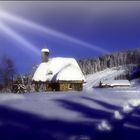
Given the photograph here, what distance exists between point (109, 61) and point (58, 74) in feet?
346

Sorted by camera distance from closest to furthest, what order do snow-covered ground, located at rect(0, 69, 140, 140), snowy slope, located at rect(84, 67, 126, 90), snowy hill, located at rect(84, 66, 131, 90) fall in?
snow-covered ground, located at rect(0, 69, 140, 140) < snowy hill, located at rect(84, 66, 131, 90) < snowy slope, located at rect(84, 67, 126, 90)

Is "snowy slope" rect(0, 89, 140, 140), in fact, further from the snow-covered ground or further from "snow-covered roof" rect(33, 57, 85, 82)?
"snow-covered roof" rect(33, 57, 85, 82)

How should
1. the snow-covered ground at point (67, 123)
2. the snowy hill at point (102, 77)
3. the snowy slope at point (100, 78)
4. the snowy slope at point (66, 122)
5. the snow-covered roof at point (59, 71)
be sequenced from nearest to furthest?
the snow-covered ground at point (67, 123) → the snowy slope at point (66, 122) → the snow-covered roof at point (59, 71) → the snowy hill at point (102, 77) → the snowy slope at point (100, 78)

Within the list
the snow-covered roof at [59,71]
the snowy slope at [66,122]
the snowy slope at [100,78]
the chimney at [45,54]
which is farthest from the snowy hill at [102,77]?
the snowy slope at [66,122]

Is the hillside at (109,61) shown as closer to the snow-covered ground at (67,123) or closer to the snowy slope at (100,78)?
the snowy slope at (100,78)

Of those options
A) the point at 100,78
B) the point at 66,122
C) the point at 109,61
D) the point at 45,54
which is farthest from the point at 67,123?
the point at 109,61

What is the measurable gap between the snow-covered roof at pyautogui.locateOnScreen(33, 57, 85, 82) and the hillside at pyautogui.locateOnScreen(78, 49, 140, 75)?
87319mm

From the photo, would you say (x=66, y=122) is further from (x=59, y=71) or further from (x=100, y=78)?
(x=100, y=78)

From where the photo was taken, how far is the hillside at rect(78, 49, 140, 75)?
463 ft

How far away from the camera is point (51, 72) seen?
49.8 m

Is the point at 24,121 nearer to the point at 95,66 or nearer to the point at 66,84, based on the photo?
the point at 66,84

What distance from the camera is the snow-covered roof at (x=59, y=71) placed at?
155 ft

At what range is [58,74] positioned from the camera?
48.1 meters

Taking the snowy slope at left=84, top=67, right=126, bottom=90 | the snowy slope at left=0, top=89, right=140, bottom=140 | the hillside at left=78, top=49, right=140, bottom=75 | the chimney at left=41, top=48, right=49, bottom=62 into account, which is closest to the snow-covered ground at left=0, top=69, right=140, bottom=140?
the snowy slope at left=0, top=89, right=140, bottom=140
